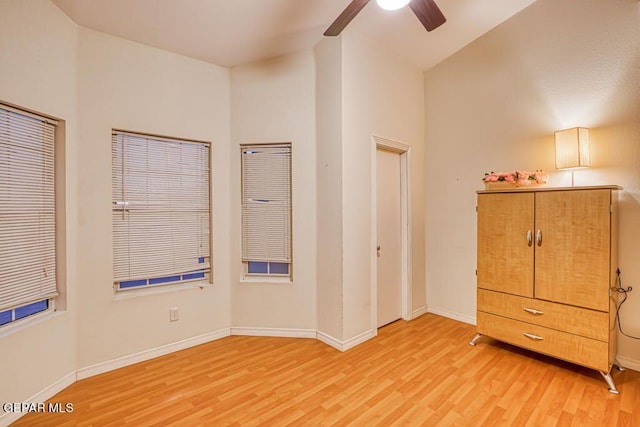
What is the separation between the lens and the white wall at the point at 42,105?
188 centimetres

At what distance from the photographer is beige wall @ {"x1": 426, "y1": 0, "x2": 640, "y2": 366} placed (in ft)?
8.01

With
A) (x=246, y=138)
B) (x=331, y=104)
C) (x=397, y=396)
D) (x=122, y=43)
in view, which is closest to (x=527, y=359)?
(x=397, y=396)

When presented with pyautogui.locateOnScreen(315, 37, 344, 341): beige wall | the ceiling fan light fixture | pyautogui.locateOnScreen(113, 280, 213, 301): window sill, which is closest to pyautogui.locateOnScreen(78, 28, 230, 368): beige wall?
pyautogui.locateOnScreen(113, 280, 213, 301): window sill

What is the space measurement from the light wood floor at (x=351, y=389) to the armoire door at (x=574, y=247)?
0.69 m

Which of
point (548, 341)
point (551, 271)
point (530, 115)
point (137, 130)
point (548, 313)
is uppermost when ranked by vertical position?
point (530, 115)

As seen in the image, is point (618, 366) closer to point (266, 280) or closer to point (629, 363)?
point (629, 363)

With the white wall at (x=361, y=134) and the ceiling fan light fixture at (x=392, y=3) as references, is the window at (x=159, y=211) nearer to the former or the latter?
the white wall at (x=361, y=134)

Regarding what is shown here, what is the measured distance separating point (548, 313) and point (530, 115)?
1919mm

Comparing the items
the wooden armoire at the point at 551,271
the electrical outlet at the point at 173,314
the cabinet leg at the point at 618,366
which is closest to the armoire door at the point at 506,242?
the wooden armoire at the point at 551,271

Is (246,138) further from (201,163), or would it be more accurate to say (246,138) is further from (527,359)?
(527,359)

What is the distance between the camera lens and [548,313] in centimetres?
244

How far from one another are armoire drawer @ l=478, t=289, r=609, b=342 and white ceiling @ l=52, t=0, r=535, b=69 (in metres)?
2.73

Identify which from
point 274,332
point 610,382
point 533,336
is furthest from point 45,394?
point 610,382

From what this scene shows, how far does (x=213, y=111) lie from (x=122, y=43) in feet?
2.91
